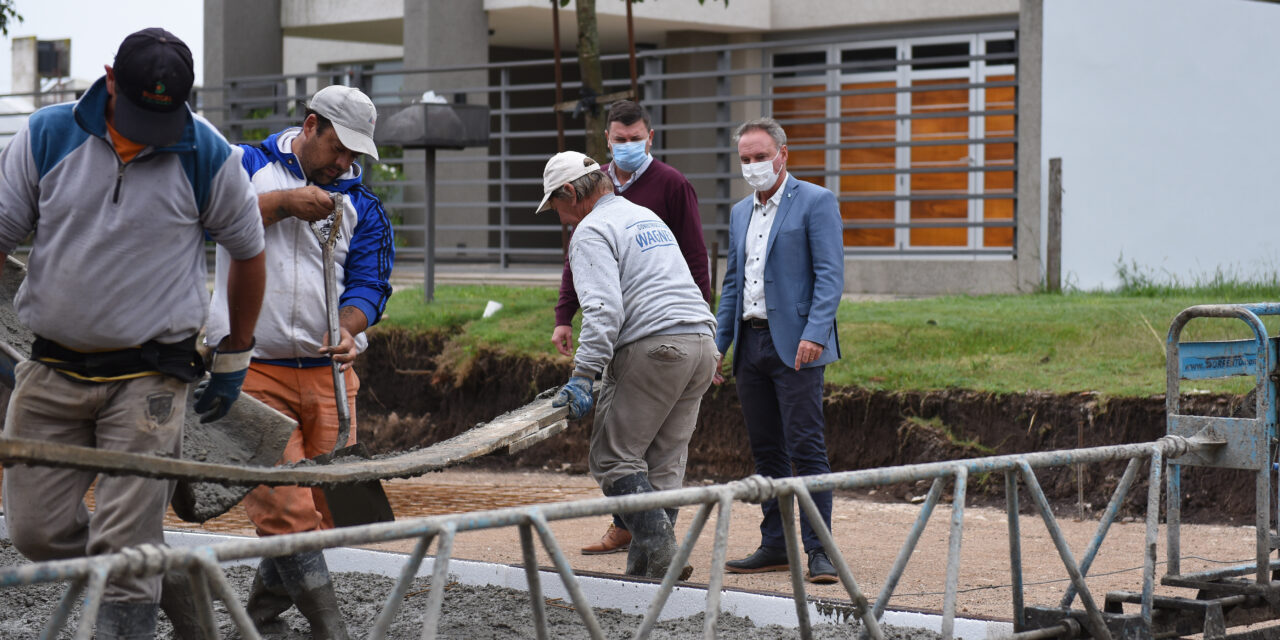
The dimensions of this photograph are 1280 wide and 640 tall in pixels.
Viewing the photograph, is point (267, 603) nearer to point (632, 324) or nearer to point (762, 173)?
point (632, 324)

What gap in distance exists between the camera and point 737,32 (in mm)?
19391

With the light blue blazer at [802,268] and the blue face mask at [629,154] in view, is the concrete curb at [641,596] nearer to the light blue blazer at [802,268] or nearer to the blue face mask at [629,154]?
the light blue blazer at [802,268]

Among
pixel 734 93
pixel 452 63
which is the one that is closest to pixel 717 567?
pixel 452 63

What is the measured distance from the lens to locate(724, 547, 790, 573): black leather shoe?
19.2ft

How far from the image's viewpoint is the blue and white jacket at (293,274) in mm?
4426

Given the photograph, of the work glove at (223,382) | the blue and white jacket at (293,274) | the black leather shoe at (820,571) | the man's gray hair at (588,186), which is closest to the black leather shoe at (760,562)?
the black leather shoe at (820,571)

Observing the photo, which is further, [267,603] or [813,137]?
[813,137]

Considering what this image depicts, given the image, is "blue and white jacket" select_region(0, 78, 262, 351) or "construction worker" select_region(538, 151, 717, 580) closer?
"blue and white jacket" select_region(0, 78, 262, 351)

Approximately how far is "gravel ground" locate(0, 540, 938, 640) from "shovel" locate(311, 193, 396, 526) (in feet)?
1.71

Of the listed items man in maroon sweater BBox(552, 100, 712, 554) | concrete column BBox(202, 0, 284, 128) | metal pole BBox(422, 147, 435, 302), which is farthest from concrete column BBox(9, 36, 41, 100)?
man in maroon sweater BBox(552, 100, 712, 554)

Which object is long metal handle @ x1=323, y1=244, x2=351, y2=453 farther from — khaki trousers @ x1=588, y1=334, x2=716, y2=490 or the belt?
khaki trousers @ x1=588, y1=334, x2=716, y2=490

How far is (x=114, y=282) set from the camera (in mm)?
3375

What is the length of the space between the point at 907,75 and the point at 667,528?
12559 mm

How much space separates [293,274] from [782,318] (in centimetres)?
220
